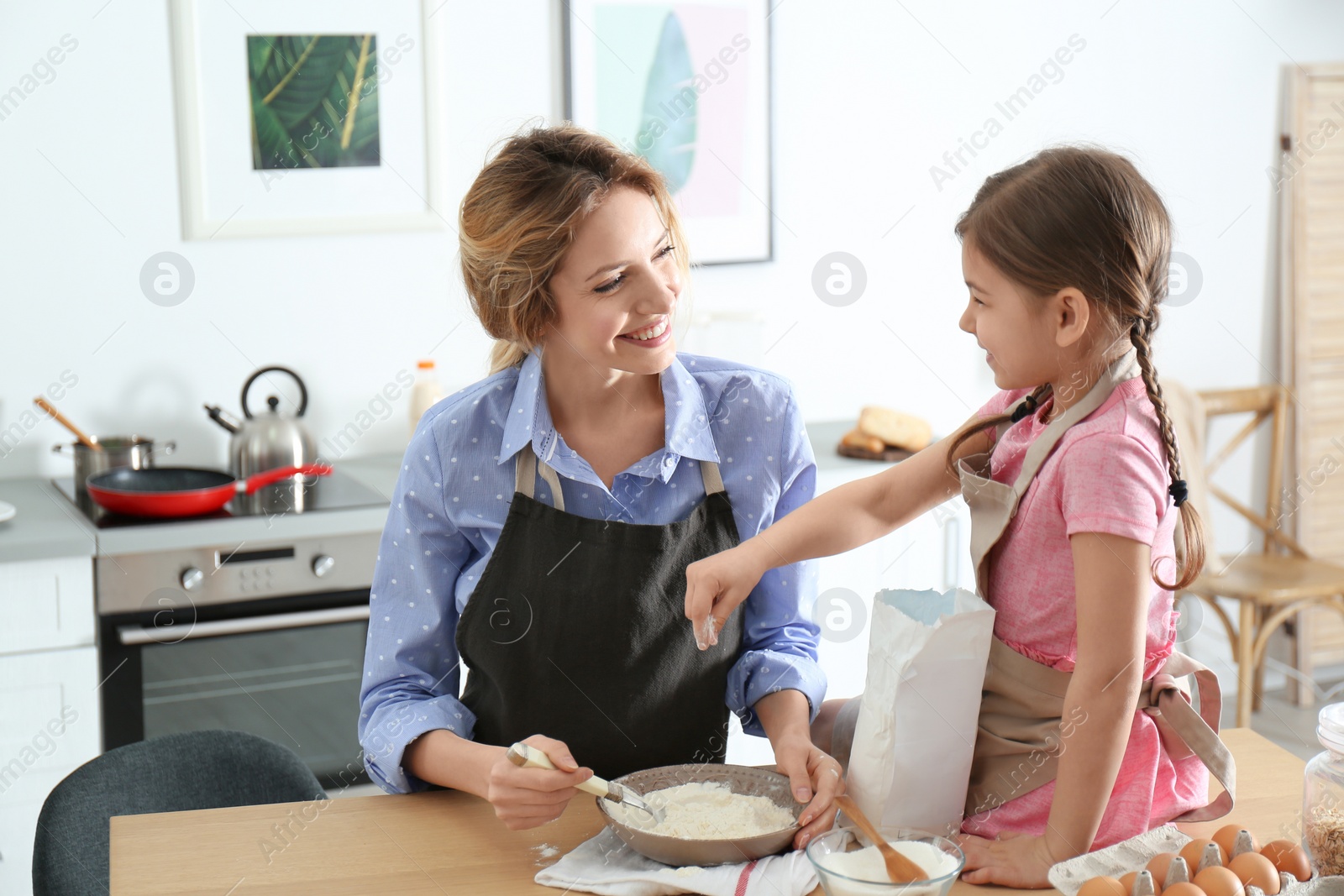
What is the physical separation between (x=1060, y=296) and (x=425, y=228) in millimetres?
2132

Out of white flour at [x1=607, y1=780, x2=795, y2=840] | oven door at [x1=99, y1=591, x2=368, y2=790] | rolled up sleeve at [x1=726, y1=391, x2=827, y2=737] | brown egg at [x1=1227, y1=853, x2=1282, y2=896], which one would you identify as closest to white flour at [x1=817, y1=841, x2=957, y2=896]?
white flour at [x1=607, y1=780, x2=795, y2=840]

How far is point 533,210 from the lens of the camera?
1.35 meters

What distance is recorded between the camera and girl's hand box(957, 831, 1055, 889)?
1024 mm

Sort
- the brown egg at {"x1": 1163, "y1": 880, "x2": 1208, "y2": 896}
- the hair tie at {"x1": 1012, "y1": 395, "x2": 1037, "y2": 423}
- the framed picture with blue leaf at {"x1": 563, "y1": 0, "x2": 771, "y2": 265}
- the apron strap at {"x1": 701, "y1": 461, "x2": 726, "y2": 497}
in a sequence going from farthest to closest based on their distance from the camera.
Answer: the framed picture with blue leaf at {"x1": 563, "y1": 0, "x2": 771, "y2": 265} < the apron strap at {"x1": 701, "y1": 461, "x2": 726, "y2": 497} < the hair tie at {"x1": 1012, "y1": 395, "x2": 1037, "y2": 423} < the brown egg at {"x1": 1163, "y1": 880, "x2": 1208, "y2": 896}

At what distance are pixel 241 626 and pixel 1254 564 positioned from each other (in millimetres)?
2658

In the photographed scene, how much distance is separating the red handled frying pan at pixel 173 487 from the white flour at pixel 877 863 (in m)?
1.73

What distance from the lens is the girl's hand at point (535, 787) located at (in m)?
1.09

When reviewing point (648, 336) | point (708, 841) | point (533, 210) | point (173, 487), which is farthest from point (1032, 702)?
point (173, 487)

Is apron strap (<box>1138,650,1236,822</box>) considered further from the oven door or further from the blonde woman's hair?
the oven door

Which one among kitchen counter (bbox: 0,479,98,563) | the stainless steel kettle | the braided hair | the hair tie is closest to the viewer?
the braided hair

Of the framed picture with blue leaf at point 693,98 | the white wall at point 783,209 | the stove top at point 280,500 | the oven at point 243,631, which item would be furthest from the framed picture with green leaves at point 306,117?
the oven at point 243,631

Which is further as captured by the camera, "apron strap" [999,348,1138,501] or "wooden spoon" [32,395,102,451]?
"wooden spoon" [32,395,102,451]

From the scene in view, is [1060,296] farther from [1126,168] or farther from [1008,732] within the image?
[1008,732]

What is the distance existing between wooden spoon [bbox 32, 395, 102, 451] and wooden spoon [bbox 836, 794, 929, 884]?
6.67ft
